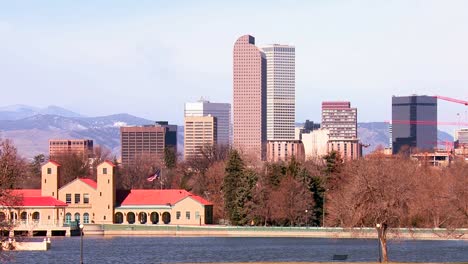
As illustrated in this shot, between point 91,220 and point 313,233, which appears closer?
point 313,233

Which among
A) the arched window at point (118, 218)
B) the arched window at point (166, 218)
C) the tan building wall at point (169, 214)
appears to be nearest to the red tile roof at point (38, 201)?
the arched window at point (118, 218)

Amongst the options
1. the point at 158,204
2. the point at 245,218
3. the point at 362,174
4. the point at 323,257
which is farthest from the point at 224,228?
the point at 362,174

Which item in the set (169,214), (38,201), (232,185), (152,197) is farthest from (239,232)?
(38,201)

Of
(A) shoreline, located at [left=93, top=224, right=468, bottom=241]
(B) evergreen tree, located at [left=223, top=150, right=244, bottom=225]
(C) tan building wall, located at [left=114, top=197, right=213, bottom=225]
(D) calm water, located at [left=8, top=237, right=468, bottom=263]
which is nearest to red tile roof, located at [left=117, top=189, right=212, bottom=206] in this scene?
(C) tan building wall, located at [left=114, top=197, right=213, bottom=225]

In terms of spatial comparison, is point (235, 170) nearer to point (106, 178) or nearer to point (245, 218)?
point (245, 218)

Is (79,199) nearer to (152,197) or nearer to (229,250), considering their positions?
(152,197)

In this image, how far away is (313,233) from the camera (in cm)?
12975

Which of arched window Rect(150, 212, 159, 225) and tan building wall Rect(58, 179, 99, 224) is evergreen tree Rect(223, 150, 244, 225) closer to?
arched window Rect(150, 212, 159, 225)

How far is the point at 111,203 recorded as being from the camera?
5792 inches

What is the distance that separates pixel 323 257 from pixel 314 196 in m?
45.6

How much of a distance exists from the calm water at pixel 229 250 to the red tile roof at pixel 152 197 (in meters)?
18.2

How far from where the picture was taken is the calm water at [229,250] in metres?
89.7

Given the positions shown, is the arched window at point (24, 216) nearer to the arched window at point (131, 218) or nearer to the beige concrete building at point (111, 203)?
the beige concrete building at point (111, 203)

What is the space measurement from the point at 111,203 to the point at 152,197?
17.5ft
